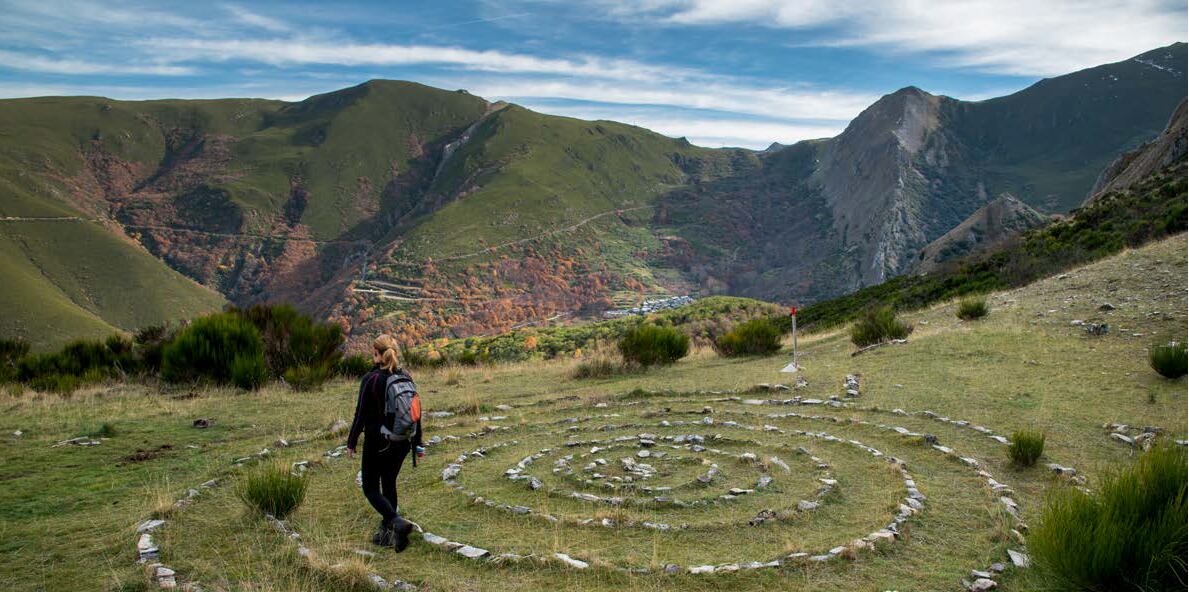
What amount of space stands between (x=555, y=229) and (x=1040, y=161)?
87626 mm

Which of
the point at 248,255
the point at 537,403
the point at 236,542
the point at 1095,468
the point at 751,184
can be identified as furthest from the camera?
the point at 751,184

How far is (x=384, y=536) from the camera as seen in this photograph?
715cm

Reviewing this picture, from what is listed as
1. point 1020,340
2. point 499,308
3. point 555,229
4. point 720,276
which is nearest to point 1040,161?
point 720,276

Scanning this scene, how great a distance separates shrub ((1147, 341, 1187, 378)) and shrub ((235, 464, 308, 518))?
13.2 m

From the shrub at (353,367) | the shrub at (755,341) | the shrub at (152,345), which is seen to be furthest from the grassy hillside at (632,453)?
the shrub at (755,341)

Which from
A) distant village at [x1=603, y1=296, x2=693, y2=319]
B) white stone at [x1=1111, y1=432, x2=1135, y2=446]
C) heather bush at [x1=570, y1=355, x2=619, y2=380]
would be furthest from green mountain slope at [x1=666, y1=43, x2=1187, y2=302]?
white stone at [x1=1111, y1=432, x2=1135, y2=446]

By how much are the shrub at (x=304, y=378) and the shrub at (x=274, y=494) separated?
405 inches

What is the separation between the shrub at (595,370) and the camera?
64.7 ft

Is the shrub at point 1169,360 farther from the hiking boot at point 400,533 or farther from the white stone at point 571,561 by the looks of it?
the hiking boot at point 400,533

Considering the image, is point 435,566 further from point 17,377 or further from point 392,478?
point 17,377

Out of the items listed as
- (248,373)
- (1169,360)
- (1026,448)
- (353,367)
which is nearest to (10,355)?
(353,367)

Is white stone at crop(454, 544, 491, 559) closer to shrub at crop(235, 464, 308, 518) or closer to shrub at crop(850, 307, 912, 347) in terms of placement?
shrub at crop(235, 464, 308, 518)

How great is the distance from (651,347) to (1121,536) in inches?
633

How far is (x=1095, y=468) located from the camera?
8898mm
